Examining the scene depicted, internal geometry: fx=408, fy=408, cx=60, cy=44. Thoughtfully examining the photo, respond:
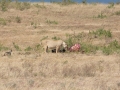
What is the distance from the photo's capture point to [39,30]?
20.9 meters

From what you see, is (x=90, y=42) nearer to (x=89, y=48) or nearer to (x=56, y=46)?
(x=89, y=48)

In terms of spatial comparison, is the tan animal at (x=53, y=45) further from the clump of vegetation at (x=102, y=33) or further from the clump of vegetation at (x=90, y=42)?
the clump of vegetation at (x=102, y=33)

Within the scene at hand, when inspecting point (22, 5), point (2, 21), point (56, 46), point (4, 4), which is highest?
point (4, 4)

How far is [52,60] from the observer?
1336cm

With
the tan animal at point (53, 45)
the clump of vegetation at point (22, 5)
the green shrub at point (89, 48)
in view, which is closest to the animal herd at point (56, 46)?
the tan animal at point (53, 45)

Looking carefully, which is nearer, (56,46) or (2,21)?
(56,46)

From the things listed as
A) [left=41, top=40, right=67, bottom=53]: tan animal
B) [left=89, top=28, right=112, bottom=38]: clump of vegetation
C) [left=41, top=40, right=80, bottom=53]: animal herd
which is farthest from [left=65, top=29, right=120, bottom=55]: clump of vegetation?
[left=41, top=40, right=67, bottom=53]: tan animal

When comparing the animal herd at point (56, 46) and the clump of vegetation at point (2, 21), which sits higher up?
the clump of vegetation at point (2, 21)

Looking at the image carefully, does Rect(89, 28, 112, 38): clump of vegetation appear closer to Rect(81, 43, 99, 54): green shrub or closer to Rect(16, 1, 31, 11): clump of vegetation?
Rect(81, 43, 99, 54): green shrub

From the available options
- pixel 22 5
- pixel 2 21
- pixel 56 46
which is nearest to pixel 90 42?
pixel 56 46

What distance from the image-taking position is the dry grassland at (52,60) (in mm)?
10156

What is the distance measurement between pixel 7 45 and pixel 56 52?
3359 mm

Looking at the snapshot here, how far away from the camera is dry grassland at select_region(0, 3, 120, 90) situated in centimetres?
1016

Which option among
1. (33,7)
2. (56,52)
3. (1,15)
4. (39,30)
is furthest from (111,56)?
(33,7)
